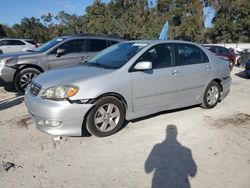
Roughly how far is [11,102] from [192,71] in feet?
14.7

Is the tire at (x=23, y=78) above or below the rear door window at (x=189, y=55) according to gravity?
below

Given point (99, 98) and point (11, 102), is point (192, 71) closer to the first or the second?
point (99, 98)

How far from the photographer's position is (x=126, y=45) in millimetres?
5652

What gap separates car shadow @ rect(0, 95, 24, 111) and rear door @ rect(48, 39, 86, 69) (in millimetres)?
1264

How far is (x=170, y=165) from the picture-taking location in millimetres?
3762

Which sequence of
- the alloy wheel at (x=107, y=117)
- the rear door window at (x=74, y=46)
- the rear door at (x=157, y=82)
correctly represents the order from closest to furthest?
the alloy wheel at (x=107, y=117), the rear door at (x=157, y=82), the rear door window at (x=74, y=46)

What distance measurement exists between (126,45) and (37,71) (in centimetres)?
332

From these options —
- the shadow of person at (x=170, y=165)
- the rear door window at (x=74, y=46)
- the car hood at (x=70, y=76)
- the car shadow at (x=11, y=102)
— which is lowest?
the shadow of person at (x=170, y=165)

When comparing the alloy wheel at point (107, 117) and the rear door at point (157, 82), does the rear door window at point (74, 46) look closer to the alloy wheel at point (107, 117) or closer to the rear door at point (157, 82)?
the rear door at point (157, 82)

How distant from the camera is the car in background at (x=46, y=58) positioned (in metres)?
7.55

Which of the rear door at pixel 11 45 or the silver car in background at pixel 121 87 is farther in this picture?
the rear door at pixel 11 45

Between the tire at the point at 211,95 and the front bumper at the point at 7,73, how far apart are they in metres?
5.07

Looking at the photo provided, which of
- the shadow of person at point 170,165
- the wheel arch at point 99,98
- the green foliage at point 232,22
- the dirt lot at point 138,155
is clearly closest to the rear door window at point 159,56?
the wheel arch at point 99,98

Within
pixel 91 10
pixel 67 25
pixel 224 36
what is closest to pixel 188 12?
pixel 224 36
